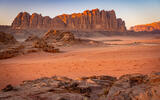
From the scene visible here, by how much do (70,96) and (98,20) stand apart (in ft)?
352

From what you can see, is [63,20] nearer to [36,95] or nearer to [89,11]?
[89,11]

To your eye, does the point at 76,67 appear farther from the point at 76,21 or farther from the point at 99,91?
the point at 76,21

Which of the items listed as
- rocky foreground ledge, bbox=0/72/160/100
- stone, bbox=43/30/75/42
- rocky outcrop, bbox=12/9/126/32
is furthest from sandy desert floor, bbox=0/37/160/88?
rocky outcrop, bbox=12/9/126/32

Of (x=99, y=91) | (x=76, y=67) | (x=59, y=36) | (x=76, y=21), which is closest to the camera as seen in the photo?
(x=99, y=91)

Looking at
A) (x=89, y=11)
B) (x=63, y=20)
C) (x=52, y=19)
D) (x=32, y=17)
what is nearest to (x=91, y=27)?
(x=89, y=11)

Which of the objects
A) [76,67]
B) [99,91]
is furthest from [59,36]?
[99,91]

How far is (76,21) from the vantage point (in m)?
106

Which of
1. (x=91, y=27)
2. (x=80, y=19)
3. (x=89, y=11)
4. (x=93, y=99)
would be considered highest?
(x=89, y=11)

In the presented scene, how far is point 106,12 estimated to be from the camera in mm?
111125

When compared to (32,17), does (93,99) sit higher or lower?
lower

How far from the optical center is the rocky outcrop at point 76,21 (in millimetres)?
101438

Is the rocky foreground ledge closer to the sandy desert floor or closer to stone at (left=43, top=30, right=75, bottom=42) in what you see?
the sandy desert floor

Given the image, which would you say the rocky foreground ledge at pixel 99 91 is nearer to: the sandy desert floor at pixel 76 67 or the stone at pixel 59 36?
the sandy desert floor at pixel 76 67

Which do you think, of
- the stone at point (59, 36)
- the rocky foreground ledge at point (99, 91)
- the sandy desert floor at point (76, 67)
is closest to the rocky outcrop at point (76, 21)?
the stone at point (59, 36)
